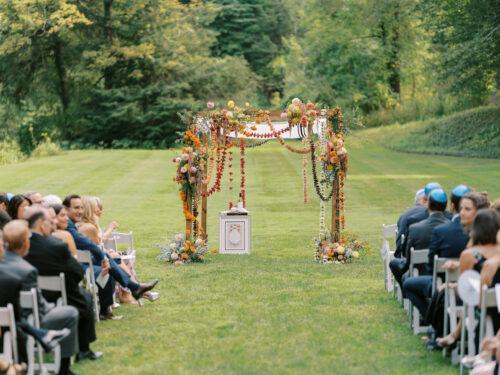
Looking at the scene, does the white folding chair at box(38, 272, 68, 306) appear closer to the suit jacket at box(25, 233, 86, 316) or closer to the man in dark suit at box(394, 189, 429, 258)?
the suit jacket at box(25, 233, 86, 316)

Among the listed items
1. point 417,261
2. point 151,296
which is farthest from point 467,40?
point 417,261

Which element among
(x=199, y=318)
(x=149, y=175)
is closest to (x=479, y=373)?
(x=199, y=318)

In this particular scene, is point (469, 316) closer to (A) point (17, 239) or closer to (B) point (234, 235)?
(A) point (17, 239)

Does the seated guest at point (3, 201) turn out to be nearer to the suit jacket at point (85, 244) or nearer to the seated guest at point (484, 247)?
the suit jacket at point (85, 244)

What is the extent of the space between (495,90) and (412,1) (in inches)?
337

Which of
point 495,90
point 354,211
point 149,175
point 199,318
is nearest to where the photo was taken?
point 199,318

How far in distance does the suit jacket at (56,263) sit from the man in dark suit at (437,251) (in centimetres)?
336

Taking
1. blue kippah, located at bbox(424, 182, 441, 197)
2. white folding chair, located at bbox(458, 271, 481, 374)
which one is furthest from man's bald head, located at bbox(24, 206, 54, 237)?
blue kippah, located at bbox(424, 182, 441, 197)

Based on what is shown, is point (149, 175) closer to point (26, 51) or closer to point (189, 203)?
point (189, 203)

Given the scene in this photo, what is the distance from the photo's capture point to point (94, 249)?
488 inches

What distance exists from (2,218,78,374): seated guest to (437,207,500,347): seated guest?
3.40m

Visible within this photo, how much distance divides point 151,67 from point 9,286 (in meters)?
53.9

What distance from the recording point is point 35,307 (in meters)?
8.97

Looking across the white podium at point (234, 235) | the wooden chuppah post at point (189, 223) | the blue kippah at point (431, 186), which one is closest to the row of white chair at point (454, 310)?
the blue kippah at point (431, 186)
